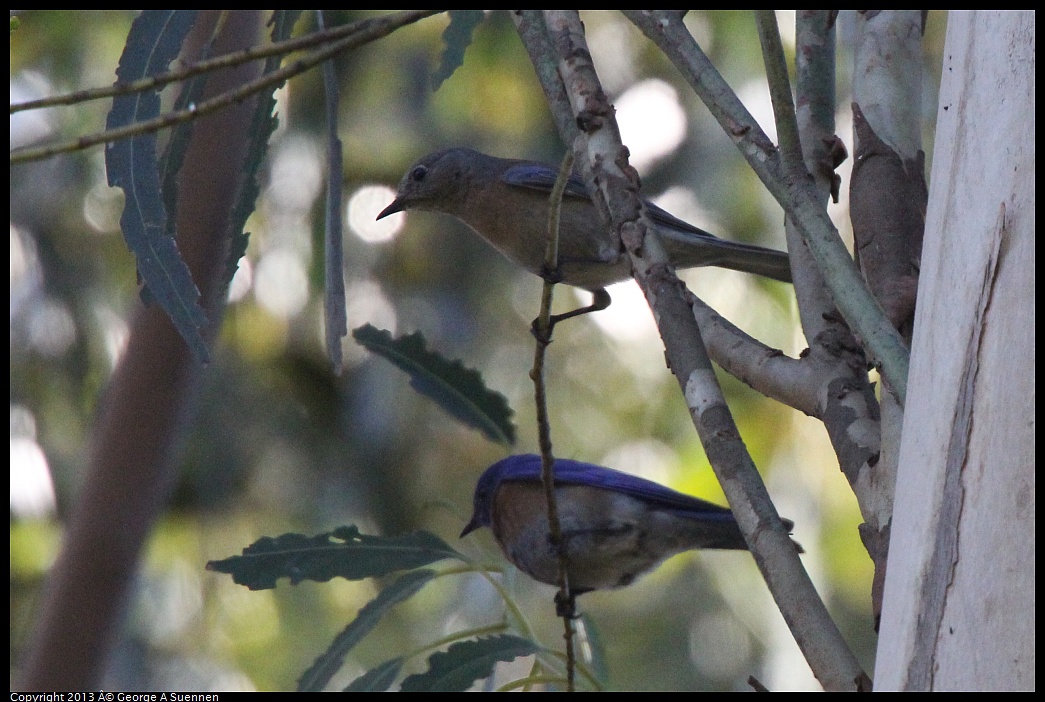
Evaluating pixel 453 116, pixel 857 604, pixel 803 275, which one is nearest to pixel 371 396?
pixel 453 116

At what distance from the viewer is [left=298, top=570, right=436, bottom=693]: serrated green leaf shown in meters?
2.93

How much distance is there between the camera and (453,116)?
35.6 ft

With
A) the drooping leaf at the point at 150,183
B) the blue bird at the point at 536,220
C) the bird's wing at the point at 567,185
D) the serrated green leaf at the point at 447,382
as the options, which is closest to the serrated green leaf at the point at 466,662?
the serrated green leaf at the point at 447,382

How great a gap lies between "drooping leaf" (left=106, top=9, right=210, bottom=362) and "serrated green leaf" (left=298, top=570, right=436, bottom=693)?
1.08 metres

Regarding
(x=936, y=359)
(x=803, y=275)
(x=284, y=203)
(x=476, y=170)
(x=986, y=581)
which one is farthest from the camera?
(x=284, y=203)

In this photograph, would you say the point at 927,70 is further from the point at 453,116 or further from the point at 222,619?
the point at 222,619

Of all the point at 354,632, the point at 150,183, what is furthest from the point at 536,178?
the point at 150,183

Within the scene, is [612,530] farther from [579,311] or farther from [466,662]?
[466,662]

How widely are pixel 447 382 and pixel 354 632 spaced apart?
2.67ft

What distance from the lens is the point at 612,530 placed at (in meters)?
4.34

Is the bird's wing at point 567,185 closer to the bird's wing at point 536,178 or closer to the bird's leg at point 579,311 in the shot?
the bird's wing at point 536,178

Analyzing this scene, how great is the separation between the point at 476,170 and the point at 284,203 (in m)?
6.33

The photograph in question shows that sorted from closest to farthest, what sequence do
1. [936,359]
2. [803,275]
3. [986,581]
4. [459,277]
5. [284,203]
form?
[986,581] → [936,359] → [803,275] → [284,203] → [459,277]

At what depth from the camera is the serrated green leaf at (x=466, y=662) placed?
2.87 m
